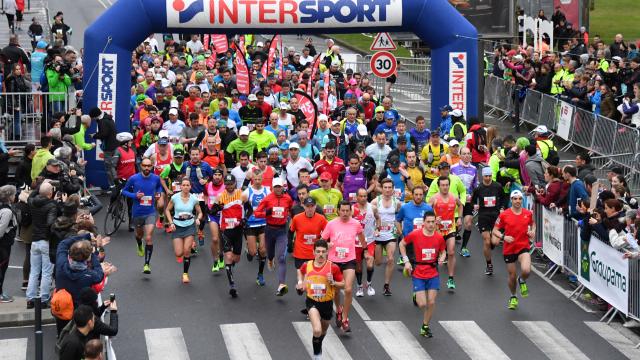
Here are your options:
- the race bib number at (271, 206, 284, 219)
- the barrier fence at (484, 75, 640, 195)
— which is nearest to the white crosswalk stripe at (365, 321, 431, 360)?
the race bib number at (271, 206, 284, 219)

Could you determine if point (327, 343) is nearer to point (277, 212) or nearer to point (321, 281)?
point (321, 281)

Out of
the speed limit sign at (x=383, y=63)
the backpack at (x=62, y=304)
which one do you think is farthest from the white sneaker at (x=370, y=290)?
the speed limit sign at (x=383, y=63)

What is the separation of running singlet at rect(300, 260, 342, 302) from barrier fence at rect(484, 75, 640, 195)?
407 inches

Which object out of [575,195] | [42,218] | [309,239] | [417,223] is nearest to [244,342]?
[309,239]

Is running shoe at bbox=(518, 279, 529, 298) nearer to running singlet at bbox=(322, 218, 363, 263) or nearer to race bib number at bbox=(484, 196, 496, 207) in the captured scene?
race bib number at bbox=(484, 196, 496, 207)

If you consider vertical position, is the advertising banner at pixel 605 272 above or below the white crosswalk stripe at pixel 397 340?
above

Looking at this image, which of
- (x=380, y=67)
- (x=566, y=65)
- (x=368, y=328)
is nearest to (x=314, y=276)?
(x=368, y=328)

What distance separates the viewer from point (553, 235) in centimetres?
2147

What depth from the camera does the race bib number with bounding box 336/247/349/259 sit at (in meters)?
17.8

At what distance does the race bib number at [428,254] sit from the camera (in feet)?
57.9

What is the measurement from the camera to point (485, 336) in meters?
17.8

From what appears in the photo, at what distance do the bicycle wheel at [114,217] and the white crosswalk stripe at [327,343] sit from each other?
6220 mm

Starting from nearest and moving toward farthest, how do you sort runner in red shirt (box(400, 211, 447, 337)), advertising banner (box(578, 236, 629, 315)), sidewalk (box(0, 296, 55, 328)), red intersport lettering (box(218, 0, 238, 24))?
runner in red shirt (box(400, 211, 447, 337)) < sidewalk (box(0, 296, 55, 328)) < advertising banner (box(578, 236, 629, 315)) < red intersport lettering (box(218, 0, 238, 24))

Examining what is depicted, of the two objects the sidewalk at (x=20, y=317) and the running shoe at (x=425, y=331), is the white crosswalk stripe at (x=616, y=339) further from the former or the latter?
the sidewalk at (x=20, y=317)
